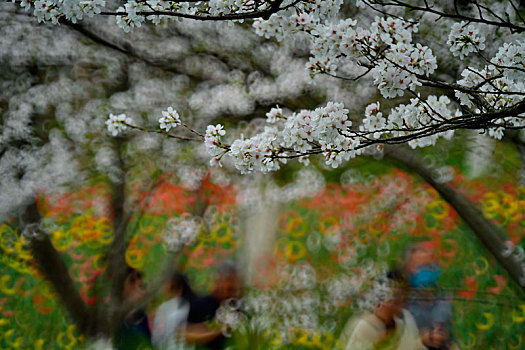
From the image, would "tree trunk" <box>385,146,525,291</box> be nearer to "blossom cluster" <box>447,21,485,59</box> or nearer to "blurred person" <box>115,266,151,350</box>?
"blossom cluster" <box>447,21,485,59</box>

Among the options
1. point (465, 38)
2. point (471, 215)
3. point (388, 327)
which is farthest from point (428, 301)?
point (465, 38)

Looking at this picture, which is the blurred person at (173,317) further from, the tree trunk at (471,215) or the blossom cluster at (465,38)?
the blossom cluster at (465,38)

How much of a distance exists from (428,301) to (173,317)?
1.22 meters

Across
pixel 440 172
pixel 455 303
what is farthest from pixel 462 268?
pixel 440 172

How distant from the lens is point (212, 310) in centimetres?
201

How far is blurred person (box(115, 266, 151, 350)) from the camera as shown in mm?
1983

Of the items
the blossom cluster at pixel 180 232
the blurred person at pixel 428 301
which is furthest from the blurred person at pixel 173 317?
the blurred person at pixel 428 301

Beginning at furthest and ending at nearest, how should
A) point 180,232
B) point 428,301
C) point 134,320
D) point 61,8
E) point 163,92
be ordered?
point 163,92 < point 180,232 < point 134,320 < point 428,301 < point 61,8

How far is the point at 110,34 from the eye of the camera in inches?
88.6

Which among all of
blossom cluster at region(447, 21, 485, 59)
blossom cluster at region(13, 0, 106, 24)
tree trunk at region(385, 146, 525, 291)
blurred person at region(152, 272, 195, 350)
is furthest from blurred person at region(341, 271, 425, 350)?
blossom cluster at region(13, 0, 106, 24)

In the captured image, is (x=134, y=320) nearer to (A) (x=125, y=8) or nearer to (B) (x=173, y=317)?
(B) (x=173, y=317)

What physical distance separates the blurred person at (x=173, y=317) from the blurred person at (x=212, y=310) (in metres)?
0.03

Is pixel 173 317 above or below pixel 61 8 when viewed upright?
below

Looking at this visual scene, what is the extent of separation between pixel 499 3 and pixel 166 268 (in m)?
2.04
